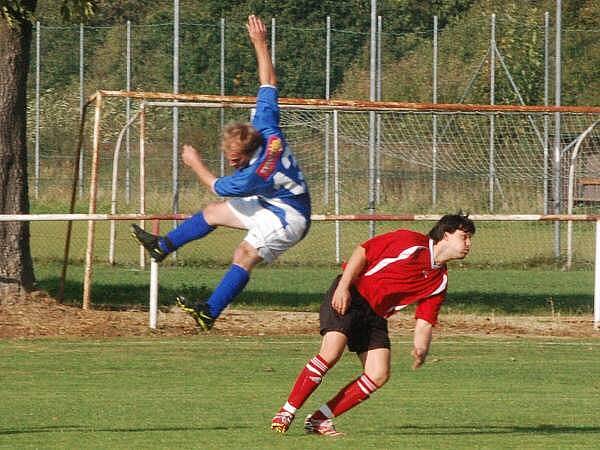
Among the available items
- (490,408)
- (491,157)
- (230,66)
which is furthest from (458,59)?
(490,408)

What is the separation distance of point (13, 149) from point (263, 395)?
6342 millimetres

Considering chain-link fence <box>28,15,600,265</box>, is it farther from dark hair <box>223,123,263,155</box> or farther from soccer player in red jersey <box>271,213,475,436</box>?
soccer player in red jersey <box>271,213,475,436</box>

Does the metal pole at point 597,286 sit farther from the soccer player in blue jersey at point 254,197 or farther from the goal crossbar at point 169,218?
the soccer player in blue jersey at point 254,197

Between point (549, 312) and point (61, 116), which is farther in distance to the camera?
point (61, 116)

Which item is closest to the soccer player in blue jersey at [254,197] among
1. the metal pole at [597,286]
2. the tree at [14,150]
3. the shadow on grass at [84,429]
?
the shadow on grass at [84,429]

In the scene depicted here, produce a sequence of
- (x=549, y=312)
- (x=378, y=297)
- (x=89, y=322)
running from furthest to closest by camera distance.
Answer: (x=549, y=312) → (x=89, y=322) → (x=378, y=297)

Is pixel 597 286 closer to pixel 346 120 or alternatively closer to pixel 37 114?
pixel 346 120

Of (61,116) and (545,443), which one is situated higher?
(61,116)

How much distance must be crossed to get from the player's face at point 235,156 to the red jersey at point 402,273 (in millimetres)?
953

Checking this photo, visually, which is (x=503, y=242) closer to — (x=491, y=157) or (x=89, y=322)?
(x=491, y=157)

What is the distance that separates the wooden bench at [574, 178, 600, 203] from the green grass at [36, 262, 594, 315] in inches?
49.3

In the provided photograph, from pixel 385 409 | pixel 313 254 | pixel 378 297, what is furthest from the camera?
pixel 313 254

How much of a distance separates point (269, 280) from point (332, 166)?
6.61 feet

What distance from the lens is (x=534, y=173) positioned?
1991 centimetres
